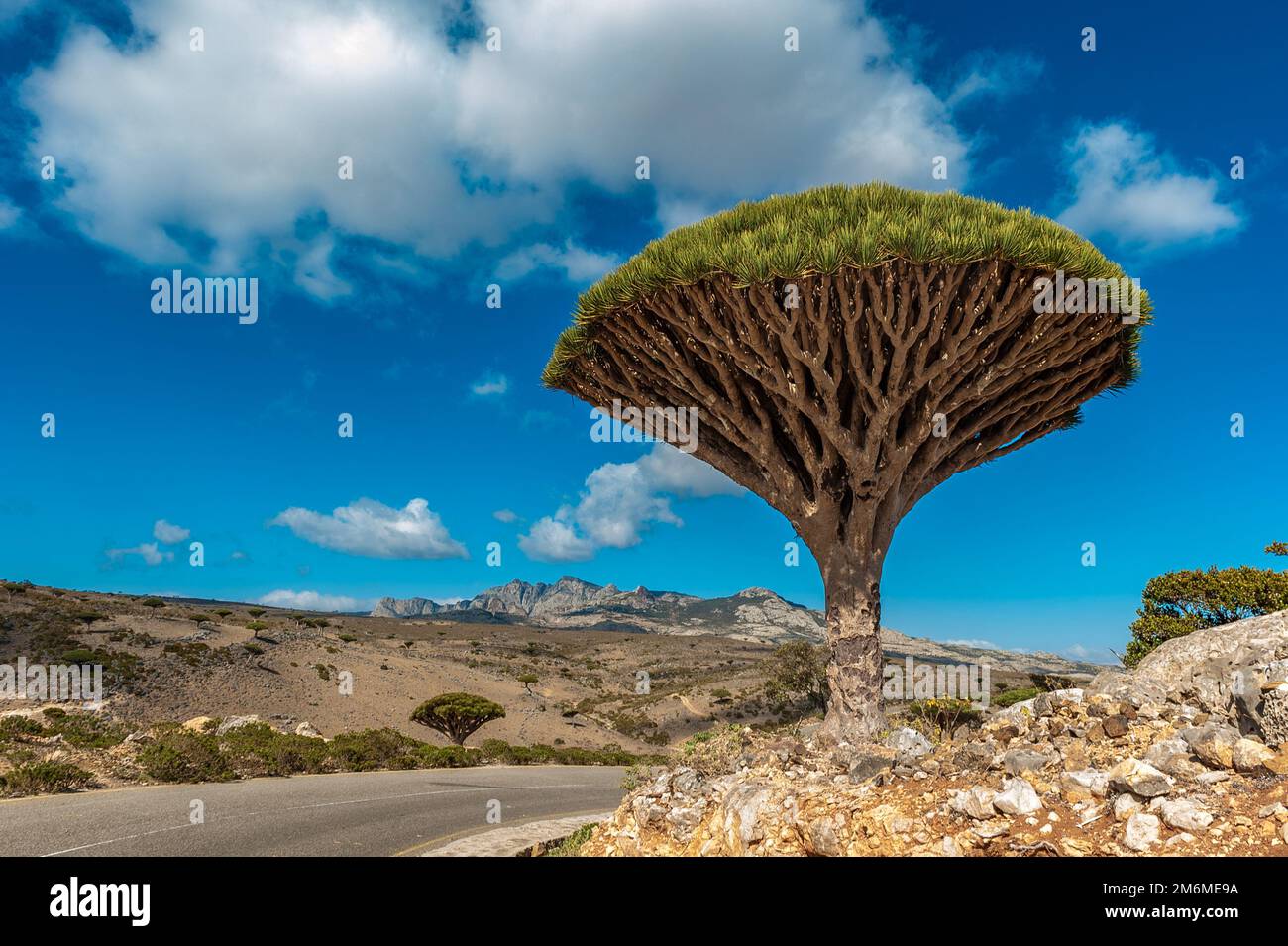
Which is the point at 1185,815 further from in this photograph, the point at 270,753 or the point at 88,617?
the point at 88,617

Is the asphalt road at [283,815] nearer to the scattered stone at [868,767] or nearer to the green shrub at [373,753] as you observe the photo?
the green shrub at [373,753]

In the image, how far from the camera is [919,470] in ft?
34.7

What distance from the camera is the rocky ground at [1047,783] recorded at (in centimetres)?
455

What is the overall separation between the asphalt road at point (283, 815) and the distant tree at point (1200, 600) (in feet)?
46.2

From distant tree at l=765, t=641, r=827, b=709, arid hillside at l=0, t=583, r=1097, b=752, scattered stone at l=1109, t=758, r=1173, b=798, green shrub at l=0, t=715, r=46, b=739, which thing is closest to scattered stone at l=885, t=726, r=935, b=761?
scattered stone at l=1109, t=758, r=1173, b=798

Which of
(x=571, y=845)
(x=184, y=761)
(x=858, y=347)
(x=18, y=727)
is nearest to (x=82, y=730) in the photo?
(x=18, y=727)

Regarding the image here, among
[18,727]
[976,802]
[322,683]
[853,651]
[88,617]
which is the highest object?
[853,651]

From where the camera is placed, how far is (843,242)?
8484 millimetres

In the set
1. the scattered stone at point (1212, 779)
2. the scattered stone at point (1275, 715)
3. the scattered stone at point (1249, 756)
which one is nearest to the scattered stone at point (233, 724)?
the scattered stone at point (1212, 779)

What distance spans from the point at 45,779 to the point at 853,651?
1568cm

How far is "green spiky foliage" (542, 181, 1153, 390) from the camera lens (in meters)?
8.44
